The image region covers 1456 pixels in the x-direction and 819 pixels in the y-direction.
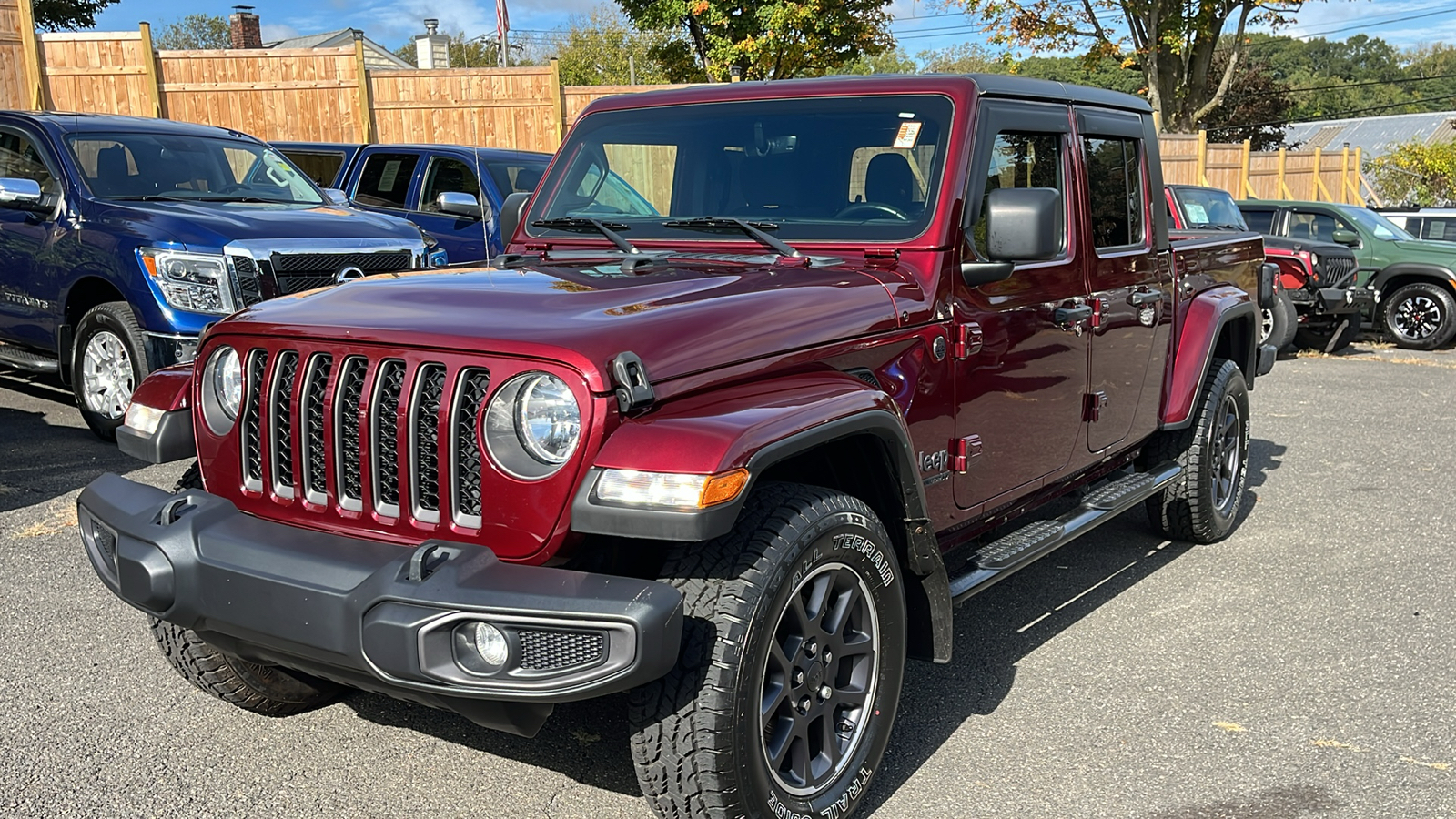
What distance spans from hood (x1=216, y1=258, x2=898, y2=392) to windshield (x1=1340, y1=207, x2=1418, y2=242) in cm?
1369

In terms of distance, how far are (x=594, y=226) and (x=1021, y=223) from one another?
4.62 ft

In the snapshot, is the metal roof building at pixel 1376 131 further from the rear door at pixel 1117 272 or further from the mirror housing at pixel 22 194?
the mirror housing at pixel 22 194

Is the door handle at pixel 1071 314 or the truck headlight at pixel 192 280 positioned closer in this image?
the door handle at pixel 1071 314

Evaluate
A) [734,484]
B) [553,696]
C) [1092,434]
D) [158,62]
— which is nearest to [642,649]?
[553,696]

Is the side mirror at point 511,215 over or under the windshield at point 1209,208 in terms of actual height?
over

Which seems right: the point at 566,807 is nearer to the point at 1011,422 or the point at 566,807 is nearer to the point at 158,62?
the point at 1011,422

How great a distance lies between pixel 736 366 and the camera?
2986 mm

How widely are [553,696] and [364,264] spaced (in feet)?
18.6

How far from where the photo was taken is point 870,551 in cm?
310

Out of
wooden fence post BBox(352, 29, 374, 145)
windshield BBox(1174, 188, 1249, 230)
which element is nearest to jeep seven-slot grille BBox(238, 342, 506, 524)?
windshield BBox(1174, 188, 1249, 230)

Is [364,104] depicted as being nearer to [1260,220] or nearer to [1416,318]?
[1260,220]

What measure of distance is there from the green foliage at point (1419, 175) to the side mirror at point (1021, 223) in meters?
37.4

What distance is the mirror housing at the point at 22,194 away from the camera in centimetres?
752

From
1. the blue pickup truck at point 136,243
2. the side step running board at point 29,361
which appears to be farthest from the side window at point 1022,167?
the side step running board at point 29,361
